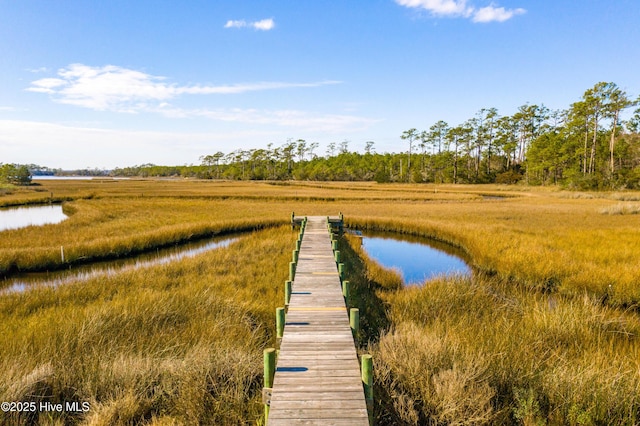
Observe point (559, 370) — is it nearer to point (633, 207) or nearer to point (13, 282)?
point (13, 282)

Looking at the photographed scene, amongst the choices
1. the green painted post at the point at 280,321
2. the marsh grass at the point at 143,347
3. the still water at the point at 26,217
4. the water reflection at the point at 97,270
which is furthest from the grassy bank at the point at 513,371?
the still water at the point at 26,217

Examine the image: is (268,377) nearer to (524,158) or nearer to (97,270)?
(97,270)

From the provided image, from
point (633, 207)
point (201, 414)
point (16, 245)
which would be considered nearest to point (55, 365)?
point (201, 414)

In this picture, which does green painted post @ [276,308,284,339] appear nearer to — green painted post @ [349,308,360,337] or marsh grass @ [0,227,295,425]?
marsh grass @ [0,227,295,425]

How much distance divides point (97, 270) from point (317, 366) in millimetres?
12821

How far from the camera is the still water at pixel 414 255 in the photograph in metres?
14.6

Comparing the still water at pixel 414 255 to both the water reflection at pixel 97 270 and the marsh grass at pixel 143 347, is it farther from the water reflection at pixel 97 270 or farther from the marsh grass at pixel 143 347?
the water reflection at pixel 97 270

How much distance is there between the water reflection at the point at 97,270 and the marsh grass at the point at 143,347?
1.97 meters

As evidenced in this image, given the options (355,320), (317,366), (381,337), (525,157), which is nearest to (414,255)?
(381,337)

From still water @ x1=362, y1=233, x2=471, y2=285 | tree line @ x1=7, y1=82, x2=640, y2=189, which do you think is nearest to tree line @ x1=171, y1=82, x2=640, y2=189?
tree line @ x1=7, y1=82, x2=640, y2=189

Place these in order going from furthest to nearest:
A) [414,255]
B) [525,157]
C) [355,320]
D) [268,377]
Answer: [525,157]
[414,255]
[355,320]
[268,377]

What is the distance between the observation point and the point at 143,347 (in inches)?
266

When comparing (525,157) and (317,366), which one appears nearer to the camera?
(317,366)

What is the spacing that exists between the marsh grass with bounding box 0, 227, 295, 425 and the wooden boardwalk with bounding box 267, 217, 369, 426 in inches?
24.6
